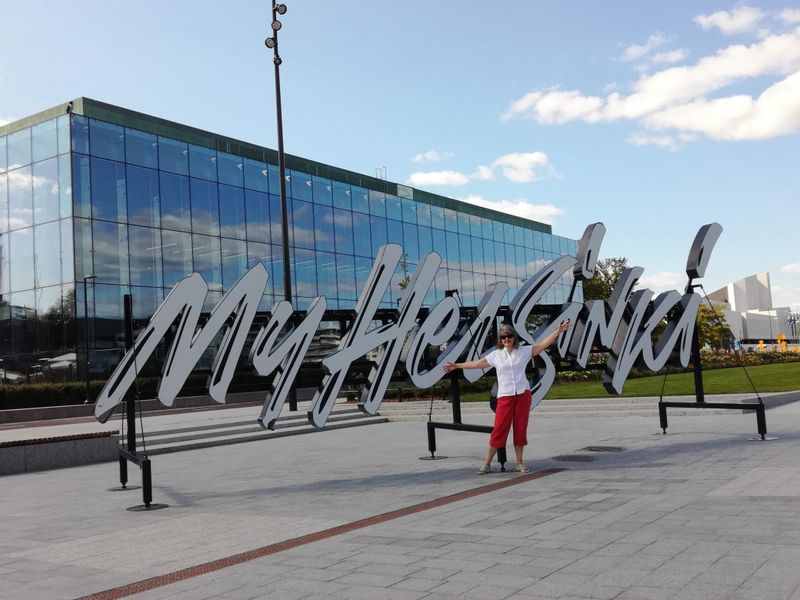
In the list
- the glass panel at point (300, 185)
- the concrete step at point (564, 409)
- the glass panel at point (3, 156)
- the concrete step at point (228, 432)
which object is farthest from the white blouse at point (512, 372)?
the glass panel at point (300, 185)

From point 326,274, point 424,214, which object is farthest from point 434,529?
point 424,214

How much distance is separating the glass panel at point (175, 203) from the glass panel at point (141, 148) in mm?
997

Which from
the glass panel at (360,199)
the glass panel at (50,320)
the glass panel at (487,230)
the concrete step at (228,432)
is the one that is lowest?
the concrete step at (228,432)

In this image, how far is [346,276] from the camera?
48.7 m

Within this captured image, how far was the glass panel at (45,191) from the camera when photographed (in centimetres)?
3625

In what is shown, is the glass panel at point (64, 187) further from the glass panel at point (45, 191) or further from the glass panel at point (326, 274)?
the glass panel at point (326, 274)

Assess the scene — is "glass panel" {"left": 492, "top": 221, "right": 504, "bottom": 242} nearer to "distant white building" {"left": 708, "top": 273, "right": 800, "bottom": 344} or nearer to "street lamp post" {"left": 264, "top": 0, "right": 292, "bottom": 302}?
"street lamp post" {"left": 264, "top": 0, "right": 292, "bottom": 302}

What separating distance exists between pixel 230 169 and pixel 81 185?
29.3 feet

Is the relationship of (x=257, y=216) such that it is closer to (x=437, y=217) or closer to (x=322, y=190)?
(x=322, y=190)

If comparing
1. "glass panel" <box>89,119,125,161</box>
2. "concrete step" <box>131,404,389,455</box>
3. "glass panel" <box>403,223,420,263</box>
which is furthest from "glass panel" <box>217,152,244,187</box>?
"concrete step" <box>131,404,389,455</box>

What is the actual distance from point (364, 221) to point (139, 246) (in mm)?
16156

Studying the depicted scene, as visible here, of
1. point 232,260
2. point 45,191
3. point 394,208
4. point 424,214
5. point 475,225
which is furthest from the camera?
point 475,225

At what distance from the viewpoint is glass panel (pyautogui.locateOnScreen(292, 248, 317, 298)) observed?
45.7 m

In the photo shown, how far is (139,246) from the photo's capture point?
38.1 meters
